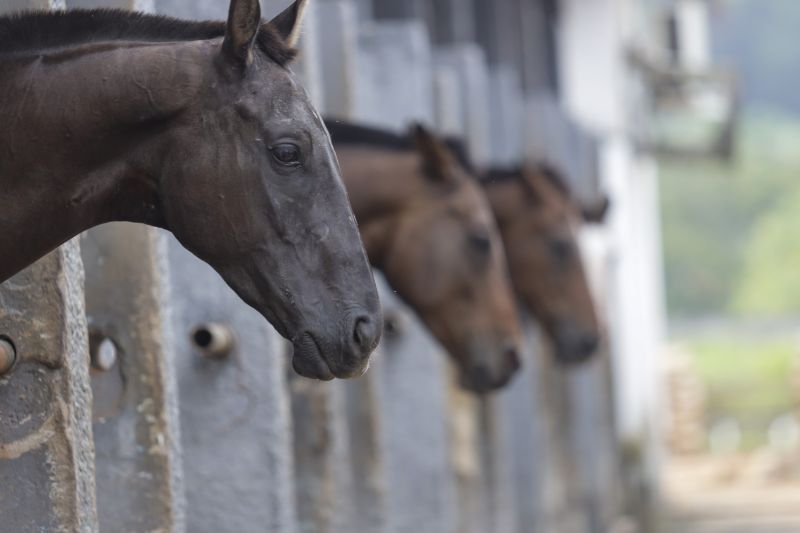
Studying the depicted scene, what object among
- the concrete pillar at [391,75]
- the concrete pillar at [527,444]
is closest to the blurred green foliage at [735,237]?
the concrete pillar at [527,444]

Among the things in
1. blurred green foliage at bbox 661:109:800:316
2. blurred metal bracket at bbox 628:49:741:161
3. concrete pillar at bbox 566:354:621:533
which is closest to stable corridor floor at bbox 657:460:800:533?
concrete pillar at bbox 566:354:621:533

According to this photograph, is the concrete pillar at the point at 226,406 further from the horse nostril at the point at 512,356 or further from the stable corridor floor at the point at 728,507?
the stable corridor floor at the point at 728,507

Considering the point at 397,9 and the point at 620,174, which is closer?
the point at 397,9

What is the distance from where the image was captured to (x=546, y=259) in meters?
9.99

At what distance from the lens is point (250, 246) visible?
4.00 m

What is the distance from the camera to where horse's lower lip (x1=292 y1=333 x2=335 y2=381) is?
13.0ft

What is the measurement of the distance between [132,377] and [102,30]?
1378mm

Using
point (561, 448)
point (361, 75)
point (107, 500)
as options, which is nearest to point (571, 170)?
point (561, 448)

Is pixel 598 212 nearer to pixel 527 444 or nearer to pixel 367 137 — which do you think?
pixel 527 444

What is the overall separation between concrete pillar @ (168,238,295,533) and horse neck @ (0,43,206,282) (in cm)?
215

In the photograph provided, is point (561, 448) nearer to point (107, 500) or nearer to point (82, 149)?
point (107, 500)

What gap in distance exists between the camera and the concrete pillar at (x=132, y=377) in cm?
518

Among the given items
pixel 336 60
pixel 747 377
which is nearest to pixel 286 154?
pixel 336 60

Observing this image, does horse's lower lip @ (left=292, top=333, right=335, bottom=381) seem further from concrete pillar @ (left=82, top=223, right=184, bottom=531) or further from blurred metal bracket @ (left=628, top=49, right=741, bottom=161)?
blurred metal bracket @ (left=628, top=49, right=741, bottom=161)
